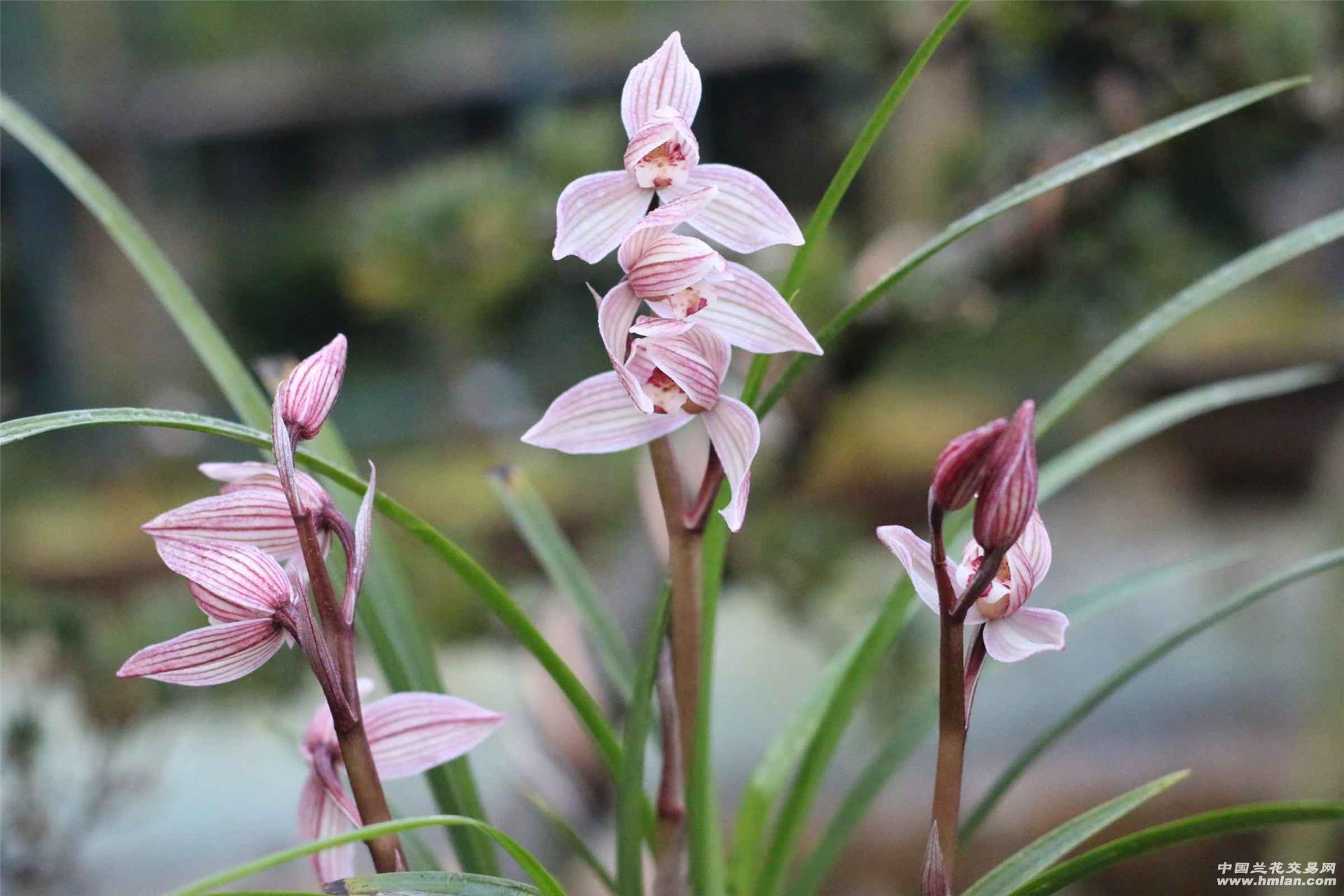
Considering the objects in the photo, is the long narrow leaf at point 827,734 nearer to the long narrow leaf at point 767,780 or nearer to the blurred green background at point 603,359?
the long narrow leaf at point 767,780

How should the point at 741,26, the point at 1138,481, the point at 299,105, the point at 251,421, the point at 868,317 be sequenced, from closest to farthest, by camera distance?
the point at 251,421 → the point at 868,317 → the point at 1138,481 → the point at 741,26 → the point at 299,105

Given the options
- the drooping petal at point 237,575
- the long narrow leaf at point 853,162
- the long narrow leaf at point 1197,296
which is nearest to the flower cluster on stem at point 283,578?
the drooping petal at point 237,575

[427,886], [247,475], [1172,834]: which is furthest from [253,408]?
[1172,834]

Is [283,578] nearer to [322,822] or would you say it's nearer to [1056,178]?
[322,822]

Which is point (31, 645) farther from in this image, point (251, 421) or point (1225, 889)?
point (1225, 889)

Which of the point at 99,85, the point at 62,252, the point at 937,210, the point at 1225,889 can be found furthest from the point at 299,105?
the point at 1225,889

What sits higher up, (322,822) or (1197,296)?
(1197,296)

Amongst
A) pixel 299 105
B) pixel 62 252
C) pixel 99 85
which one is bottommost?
pixel 62 252
